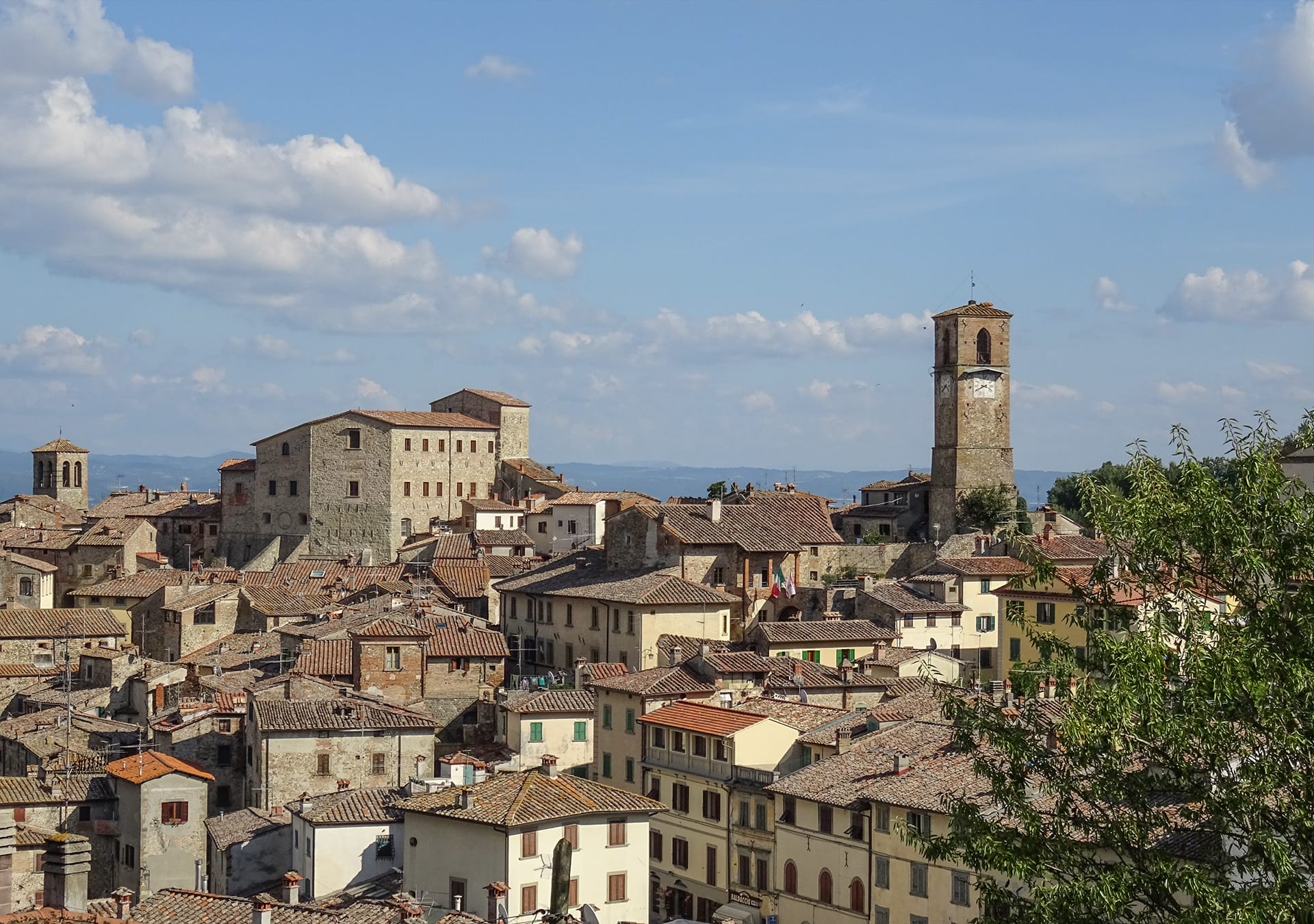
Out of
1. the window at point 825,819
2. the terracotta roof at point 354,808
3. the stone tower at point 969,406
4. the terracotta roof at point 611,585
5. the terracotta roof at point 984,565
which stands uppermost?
the stone tower at point 969,406

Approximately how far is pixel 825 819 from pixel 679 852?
5.60 metres

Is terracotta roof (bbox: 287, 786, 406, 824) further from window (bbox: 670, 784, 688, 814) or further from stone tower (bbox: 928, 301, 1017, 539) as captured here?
stone tower (bbox: 928, 301, 1017, 539)

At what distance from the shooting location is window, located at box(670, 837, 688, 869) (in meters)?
42.1

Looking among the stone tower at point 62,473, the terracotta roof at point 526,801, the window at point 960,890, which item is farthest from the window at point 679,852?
the stone tower at point 62,473

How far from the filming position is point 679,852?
139 ft

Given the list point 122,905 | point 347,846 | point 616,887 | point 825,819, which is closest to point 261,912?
point 122,905

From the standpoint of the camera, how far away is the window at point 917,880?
35062 mm

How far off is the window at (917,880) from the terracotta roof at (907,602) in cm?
2657

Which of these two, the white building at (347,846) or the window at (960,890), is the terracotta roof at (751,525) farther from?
the window at (960,890)

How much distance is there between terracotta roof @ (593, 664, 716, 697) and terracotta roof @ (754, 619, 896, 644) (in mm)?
6508

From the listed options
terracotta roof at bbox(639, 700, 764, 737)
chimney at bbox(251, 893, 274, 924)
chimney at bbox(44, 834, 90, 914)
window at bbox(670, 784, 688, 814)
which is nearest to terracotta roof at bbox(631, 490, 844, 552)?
terracotta roof at bbox(639, 700, 764, 737)

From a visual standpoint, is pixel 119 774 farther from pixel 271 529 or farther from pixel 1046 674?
A: pixel 271 529

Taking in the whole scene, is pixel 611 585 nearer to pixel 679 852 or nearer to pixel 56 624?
pixel 679 852

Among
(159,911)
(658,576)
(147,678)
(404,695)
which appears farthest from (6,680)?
(159,911)
